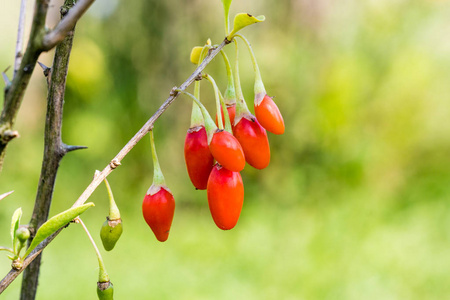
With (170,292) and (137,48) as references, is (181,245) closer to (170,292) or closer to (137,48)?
(170,292)

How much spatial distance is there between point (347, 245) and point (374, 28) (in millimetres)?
1274

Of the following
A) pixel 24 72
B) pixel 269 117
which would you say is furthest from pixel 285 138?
pixel 24 72

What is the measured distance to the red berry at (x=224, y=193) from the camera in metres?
0.55

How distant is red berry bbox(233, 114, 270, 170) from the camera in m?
0.58

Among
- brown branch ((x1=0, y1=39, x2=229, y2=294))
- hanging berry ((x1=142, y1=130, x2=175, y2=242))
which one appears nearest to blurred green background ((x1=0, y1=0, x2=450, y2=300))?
hanging berry ((x1=142, y1=130, x2=175, y2=242))

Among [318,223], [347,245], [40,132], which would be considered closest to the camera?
[347,245]

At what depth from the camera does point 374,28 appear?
8.94 ft

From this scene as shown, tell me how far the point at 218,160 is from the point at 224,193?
0.04 metres

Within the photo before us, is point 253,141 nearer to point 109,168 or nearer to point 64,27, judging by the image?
point 109,168

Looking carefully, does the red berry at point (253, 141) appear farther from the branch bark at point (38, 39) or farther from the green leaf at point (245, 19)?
the branch bark at point (38, 39)

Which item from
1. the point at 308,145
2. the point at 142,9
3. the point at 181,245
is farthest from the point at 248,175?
the point at 142,9

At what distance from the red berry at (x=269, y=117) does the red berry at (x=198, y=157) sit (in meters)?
0.07

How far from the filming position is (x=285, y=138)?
250 centimetres

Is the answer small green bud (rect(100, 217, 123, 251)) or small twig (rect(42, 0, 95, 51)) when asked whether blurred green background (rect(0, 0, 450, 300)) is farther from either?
small twig (rect(42, 0, 95, 51))
